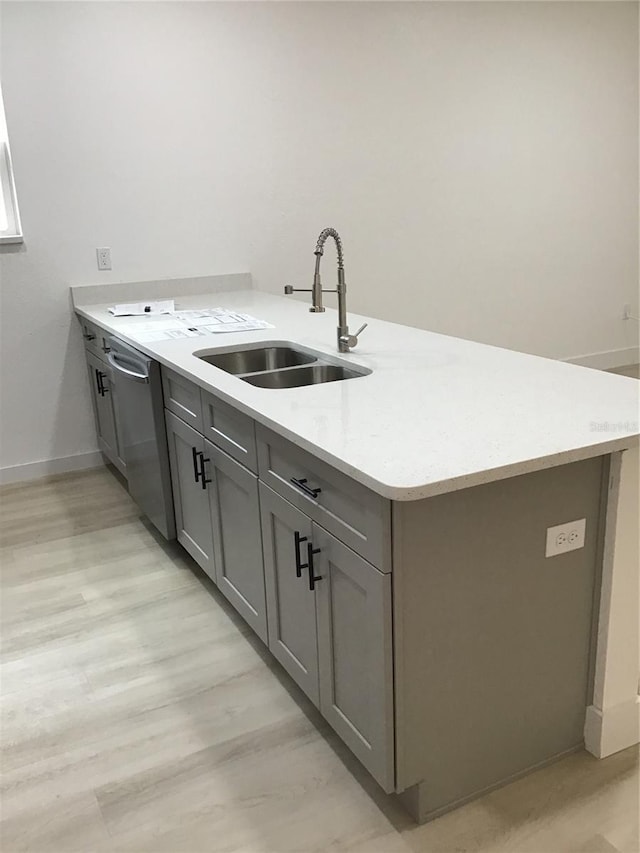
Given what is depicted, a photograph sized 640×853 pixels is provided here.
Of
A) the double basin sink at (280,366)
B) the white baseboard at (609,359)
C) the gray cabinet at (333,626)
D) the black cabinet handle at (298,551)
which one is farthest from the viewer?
the white baseboard at (609,359)

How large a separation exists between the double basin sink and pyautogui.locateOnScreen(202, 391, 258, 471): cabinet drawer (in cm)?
14

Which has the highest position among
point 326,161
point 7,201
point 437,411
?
point 326,161

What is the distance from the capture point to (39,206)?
12.2ft

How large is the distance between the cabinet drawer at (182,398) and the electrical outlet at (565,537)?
4.03ft

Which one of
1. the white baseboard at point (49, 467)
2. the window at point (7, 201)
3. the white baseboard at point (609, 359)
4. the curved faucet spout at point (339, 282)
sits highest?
the window at point (7, 201)

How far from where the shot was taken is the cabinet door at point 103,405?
12.0 feet

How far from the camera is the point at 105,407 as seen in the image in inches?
149

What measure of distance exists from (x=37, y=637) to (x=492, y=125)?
4.03 metres

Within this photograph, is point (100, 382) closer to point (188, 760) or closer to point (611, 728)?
point (188, 760)

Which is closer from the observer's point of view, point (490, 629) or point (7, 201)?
point (490, 629)

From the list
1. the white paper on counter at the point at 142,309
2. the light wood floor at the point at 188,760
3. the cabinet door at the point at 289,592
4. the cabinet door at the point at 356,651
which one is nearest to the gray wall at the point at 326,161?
the white paper on counter at the point at 142,309

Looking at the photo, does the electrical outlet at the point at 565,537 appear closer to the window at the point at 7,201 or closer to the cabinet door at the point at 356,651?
the cabinet door at the point at 356,651

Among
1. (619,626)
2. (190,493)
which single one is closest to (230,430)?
(190,493)

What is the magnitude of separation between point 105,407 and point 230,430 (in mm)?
1749
